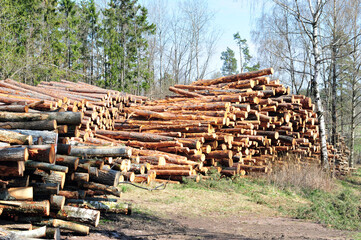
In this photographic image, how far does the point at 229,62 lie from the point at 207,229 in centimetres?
5553

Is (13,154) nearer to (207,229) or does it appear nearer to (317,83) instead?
(207,229)

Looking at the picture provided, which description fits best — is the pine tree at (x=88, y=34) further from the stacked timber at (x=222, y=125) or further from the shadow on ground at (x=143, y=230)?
the shadow on ground at (x=143, y=230)

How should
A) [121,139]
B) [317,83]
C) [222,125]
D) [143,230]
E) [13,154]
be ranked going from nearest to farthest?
[13,154] < [143,230] < [222,125] < [121,139] < [317,83]

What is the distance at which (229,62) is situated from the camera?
6006 cm

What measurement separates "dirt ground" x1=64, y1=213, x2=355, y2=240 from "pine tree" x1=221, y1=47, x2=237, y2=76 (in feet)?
175

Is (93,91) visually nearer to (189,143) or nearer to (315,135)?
(189,143)

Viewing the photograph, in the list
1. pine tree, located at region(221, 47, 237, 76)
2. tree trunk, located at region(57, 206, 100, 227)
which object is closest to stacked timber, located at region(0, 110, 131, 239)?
tree trunk, located at region(57, 206, 100, 227)

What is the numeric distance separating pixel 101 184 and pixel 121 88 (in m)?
25.7

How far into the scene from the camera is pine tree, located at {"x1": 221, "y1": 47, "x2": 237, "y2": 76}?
5953cm

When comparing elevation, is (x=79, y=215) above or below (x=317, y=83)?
below

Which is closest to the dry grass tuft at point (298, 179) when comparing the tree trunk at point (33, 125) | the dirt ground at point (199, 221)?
the dirt ground at point (199, 221)

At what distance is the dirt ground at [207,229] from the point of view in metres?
5.52

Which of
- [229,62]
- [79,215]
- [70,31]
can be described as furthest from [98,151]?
[229,62]

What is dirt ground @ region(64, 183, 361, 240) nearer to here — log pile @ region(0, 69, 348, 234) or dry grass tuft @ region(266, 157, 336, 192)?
log pile @ region(0, 69, 348, 234)
